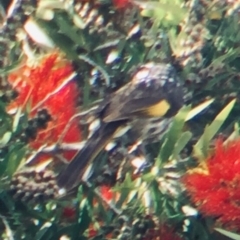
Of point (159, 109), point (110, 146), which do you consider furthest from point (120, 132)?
point (159, 109)

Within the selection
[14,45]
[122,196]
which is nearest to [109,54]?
[14,45]

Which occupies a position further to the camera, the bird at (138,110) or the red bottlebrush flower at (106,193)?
the bird at (138,110)

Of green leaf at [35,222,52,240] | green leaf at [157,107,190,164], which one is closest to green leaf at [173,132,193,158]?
green leaf at [157,107,190,164]

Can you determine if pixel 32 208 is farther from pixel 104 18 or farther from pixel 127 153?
pixel 104 18

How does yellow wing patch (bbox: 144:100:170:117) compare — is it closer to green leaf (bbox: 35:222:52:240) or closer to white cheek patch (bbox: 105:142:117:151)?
white cheek patch (bbox: 105:142:117:151)

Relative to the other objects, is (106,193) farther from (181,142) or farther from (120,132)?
(120,132)

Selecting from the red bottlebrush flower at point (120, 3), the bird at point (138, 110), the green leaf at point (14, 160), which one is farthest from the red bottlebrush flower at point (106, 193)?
the red bottlebrush flower at point (120, 3)

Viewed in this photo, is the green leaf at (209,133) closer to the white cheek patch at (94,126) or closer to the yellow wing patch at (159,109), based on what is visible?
the white cheek patch at (94,126)

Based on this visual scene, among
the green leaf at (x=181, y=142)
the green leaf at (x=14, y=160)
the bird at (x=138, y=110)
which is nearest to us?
the green leaf at (x=14, y=160)
